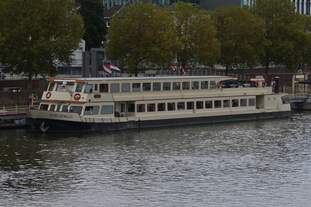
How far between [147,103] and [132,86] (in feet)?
6.68

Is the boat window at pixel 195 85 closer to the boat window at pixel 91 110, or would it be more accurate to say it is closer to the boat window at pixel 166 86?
the boat window at pixel 166 86

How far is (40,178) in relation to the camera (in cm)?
4706

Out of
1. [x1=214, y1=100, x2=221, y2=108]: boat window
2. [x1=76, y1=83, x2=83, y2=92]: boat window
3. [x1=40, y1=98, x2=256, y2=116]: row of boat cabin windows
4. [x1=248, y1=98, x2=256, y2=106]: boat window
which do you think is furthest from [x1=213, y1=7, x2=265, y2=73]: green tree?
[x1=76, y1=83, x2=83, y2=92]: boat window

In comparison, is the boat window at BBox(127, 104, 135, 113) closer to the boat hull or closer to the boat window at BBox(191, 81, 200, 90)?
the boat hull

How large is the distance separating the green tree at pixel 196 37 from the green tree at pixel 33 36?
20267 millimetres

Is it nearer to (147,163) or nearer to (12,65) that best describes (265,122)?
(12,65)

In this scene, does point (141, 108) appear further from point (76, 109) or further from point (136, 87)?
point (76, 109)

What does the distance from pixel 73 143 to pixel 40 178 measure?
14440mm

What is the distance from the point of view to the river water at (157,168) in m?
42.5

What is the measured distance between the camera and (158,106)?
7469 centimetres

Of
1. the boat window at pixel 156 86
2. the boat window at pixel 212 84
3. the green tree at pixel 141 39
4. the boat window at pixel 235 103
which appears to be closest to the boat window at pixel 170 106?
the boat window at pixel 156 86

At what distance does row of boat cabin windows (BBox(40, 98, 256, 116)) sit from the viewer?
225 ft

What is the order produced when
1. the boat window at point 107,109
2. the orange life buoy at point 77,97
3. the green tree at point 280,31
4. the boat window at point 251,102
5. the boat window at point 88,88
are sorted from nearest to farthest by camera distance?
the orange life buoy at point 77,97 → the boat window at point 88,88 → the boat window at point 107,109 → the boat window at point 251,102 → the green tree at point 280,31

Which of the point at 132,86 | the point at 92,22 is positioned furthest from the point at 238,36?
the point at 132,86
